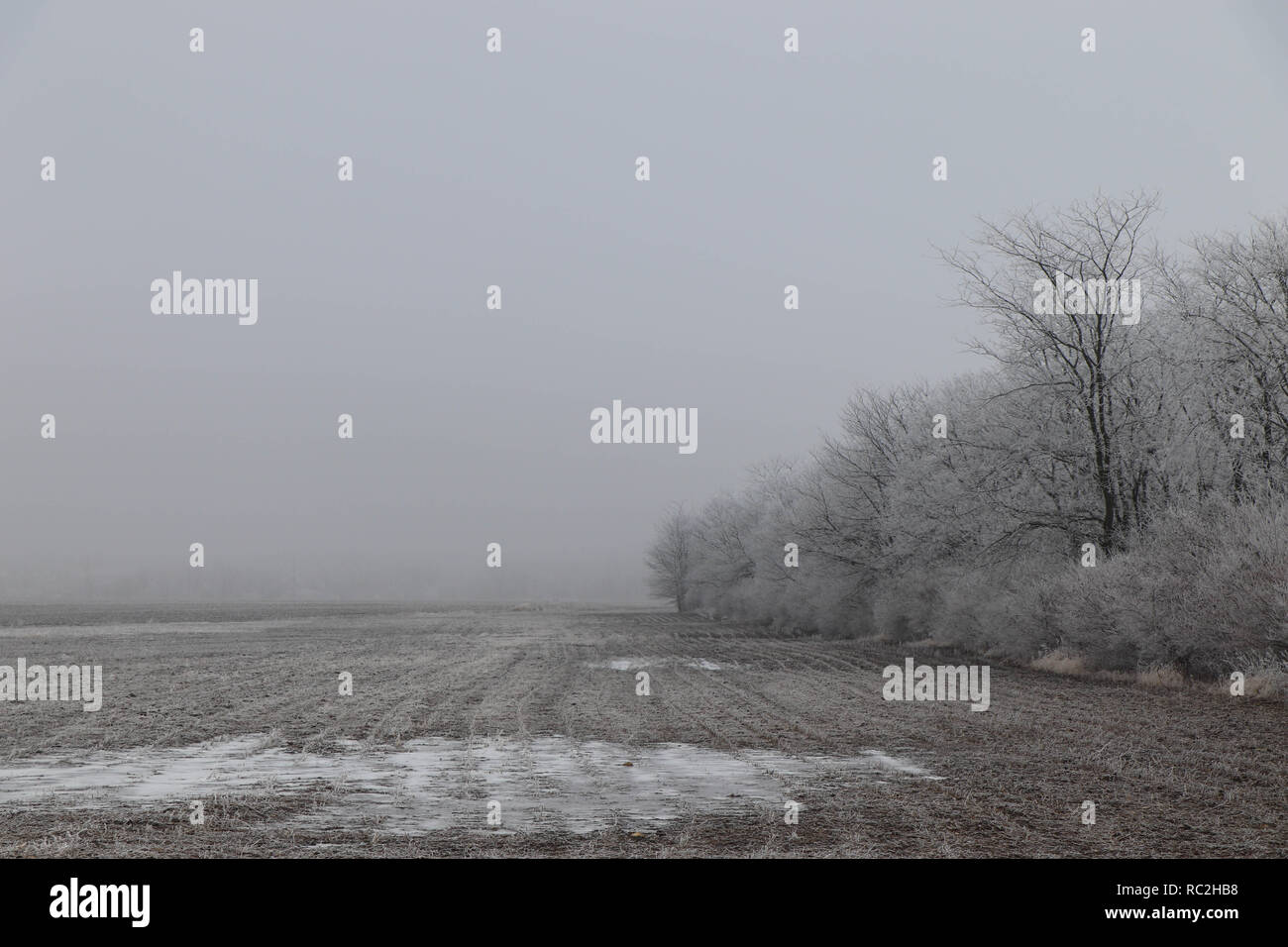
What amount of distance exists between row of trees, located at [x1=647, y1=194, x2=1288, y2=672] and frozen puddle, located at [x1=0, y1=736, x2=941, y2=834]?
11.9 meters

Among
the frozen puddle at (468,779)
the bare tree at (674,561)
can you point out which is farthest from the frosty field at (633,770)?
the bare tree at (674,561)

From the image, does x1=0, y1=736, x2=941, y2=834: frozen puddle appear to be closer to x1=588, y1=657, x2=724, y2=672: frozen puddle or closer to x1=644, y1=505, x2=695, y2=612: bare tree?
x1=588, y1=657, x2=724, y2=672: frozen puddle

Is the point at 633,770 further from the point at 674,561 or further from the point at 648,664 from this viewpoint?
the point at 674,561

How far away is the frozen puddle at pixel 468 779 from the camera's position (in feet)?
35.4

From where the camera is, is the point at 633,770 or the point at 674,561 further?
the point at 674,561

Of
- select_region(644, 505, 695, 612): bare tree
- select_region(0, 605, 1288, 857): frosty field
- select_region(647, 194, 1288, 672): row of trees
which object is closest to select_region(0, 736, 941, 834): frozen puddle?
select_region(0, 605, 1288, 857): frosty field

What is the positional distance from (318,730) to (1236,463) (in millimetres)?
22668

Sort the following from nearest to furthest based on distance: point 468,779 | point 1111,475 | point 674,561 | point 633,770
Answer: point 468,779, point 633,770, point 1111,475, point 674,561

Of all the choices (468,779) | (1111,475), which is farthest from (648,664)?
(468,779)

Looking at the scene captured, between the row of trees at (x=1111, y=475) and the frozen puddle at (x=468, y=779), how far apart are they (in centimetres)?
1192

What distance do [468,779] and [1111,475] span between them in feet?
79.0

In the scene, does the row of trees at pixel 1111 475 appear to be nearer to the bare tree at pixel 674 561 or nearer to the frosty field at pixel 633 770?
the frosty field at pixel 633 770

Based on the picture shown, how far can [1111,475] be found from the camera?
103 ft
